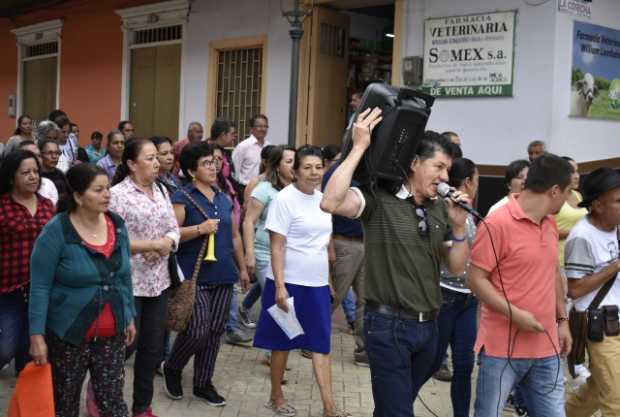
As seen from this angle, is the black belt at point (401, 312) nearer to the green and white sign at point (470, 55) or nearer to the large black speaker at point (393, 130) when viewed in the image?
the large black speaker at point (393, 130)

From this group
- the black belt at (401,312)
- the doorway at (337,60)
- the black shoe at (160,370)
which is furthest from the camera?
the doorway at (337,60)

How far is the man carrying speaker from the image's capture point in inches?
161

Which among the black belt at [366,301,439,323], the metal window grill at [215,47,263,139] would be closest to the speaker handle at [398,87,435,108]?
the black belt at [366,301,439,323]

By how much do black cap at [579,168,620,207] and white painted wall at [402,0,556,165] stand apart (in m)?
5.74

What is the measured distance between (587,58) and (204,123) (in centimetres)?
699

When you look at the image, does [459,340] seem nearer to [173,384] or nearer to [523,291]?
[523,291]

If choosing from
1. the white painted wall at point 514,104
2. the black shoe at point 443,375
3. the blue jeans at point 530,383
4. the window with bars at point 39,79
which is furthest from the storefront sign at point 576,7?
the window with bars at point 39,79

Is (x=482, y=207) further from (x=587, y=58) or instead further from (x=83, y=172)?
(x=83, y=172)

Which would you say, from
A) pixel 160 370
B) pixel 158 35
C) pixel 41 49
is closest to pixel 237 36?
pixel 158 35

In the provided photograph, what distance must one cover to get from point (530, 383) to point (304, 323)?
1.97 metres

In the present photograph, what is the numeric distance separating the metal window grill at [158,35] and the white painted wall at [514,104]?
19.8 ft

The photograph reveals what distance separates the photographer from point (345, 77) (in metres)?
13.9

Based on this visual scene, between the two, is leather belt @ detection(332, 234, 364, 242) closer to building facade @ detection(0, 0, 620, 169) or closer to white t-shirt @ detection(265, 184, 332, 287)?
white t-shirt @ detection(265, 184, 332, 287)

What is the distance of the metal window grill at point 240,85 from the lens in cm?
1441
